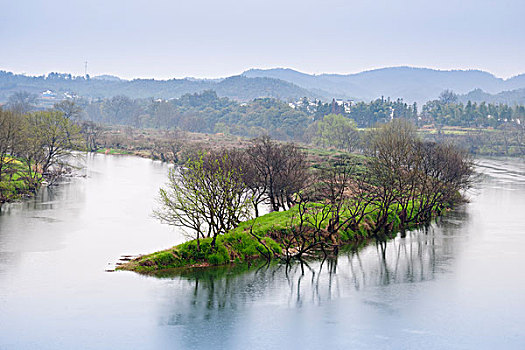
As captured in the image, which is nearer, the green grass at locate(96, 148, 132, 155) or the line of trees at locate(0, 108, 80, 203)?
the line of trees at locate(0, 108, 80, 203)

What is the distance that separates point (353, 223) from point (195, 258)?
1355cm

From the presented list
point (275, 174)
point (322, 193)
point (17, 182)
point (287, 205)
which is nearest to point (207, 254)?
point (275, 174)

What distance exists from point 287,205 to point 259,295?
1784 cm

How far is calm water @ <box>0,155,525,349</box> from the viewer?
2377cm

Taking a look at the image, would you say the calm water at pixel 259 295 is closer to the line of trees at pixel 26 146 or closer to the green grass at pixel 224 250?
the green grass at pixel 224 250

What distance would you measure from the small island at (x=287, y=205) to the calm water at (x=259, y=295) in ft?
5.47

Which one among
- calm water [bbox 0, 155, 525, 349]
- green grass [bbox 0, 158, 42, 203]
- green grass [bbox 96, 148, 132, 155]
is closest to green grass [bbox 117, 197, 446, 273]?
calm water [bbox 0, 155, 525, 349]

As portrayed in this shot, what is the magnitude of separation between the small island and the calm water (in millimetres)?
1667

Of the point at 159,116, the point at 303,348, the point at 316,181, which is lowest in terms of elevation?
the point at 303,348

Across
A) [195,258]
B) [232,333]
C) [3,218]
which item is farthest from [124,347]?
[3,218]

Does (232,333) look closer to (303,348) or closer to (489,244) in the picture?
(303,348)

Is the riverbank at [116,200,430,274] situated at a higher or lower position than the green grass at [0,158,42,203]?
lower

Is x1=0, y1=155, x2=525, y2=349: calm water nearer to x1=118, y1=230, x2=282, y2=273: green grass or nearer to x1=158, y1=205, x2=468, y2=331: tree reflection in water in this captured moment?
x1=158, y1=205, x2=468, y2=331: tree reflection in water

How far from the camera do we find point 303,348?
902 inches
